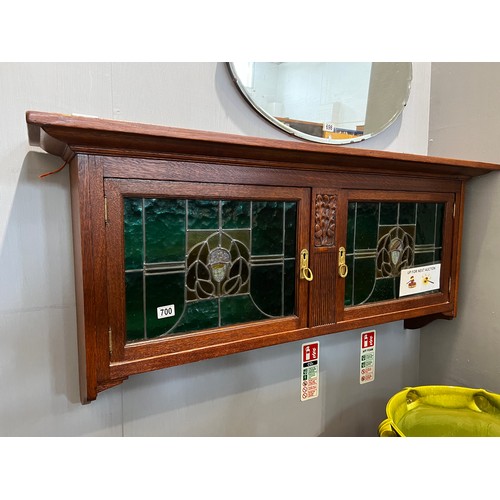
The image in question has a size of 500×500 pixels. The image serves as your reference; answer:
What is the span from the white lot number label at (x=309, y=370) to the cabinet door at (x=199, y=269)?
1.08ft

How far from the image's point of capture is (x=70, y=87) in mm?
865

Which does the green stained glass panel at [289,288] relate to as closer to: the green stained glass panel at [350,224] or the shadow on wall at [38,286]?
the green stained glass panel at [350,224]

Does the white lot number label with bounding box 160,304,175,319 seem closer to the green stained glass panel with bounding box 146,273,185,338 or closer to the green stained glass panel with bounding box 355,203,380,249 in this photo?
the green stained glass panel with bounding box 146,273,185,338

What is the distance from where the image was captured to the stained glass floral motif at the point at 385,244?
1.04 meters

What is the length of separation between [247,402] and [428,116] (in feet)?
4.13

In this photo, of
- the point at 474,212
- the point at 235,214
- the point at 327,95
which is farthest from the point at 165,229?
the point at 474,212

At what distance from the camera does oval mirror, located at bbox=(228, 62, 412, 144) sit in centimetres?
105

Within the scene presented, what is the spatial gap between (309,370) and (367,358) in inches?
10.7

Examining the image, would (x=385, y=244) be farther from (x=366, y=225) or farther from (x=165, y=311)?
(x=165, y=311)

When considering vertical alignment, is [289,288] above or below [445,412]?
above

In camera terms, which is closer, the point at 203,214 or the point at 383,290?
the point at 203,214

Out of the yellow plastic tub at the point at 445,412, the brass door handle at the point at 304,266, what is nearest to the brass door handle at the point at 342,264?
the brass door handle at the point at 304,266

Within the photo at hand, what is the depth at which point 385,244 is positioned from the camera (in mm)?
1103
